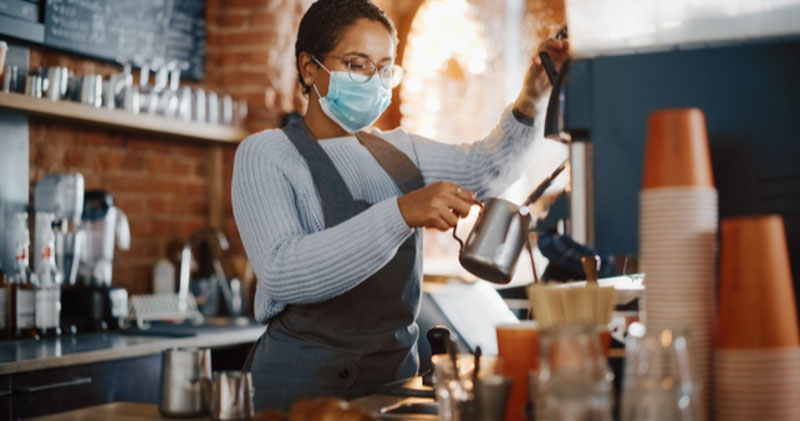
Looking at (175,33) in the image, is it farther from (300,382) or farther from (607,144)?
(607,144)

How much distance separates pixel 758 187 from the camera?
1.12 m

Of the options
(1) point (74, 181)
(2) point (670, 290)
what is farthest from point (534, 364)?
(1) point (74, 181)

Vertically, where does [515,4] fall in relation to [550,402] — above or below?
above

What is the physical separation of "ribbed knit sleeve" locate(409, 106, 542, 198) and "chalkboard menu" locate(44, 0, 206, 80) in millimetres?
1680

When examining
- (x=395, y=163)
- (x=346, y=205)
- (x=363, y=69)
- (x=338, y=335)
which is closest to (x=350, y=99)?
(x=363, y=69)

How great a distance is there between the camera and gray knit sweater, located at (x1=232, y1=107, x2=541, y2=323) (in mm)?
1527

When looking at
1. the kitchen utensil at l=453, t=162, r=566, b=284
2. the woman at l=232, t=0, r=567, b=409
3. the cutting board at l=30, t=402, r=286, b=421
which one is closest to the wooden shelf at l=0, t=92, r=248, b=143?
the woman at l=232, t=0, r=567, b=409

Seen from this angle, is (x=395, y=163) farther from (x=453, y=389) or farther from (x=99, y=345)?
(x=99, y=345)

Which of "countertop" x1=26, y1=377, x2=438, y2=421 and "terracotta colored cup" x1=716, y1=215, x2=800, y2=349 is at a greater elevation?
"terracotta colored cup" x1=716, y1=215, x2=800, y2=349

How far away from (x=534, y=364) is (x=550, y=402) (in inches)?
9.3

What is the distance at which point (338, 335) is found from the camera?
5.67ft

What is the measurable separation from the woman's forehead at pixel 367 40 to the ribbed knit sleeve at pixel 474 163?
0.79 ft

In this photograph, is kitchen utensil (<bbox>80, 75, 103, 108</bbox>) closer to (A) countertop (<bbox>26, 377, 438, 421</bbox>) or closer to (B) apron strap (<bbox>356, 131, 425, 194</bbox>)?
(B) apron strap (<bbox>356, 131, 425, 194</bbox>)

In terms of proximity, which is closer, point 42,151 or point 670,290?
point 670,290
